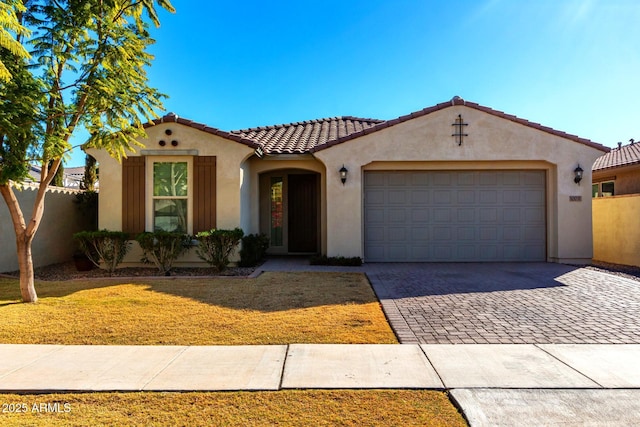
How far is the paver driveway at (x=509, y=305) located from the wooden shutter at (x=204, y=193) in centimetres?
469

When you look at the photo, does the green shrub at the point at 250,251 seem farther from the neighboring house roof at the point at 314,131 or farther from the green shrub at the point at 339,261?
the neighboring house roof at the point at 314,131

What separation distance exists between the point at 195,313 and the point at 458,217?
8.57 meters

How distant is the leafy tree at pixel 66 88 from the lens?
19.0 feet

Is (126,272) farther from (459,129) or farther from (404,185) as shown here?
(459,129)

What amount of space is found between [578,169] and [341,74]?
892 cm

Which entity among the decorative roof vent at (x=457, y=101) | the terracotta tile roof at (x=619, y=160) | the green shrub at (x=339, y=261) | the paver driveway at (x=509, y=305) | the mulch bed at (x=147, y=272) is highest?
the decorative roof vent at (x=457, y=101)

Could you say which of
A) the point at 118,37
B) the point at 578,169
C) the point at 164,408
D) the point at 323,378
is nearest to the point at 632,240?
the point at 578,169

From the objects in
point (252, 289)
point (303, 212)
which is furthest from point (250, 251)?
point (303, 212)

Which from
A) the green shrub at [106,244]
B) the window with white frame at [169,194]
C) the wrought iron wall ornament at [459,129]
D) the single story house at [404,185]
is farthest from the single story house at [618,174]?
the green shrub at [106,244]

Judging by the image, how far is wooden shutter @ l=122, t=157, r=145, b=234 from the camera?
10617mm

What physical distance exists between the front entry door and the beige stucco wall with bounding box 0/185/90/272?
278 inches

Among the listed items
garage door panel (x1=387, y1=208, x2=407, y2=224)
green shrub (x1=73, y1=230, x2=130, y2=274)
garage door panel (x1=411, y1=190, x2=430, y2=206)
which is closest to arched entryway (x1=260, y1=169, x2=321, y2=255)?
garage door panel (x1=387, y1=208, x2=407, y2=224)

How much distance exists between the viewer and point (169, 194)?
10766mm

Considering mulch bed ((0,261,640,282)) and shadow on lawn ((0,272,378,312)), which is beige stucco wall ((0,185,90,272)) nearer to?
mulch bed ((0,261,640,282))
